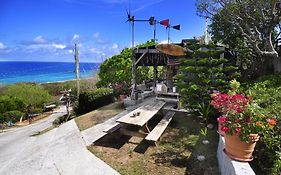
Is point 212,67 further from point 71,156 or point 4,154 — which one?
point 4,154

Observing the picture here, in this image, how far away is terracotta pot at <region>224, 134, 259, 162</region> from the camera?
3680 mm

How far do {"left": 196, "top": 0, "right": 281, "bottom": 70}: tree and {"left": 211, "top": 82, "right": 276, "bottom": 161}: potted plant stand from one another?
662cm

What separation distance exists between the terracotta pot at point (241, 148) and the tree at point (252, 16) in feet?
22.4

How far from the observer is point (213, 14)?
11453 mm

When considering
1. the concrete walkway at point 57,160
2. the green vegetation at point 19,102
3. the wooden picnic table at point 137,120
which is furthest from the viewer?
the green vegetation at point 19,102

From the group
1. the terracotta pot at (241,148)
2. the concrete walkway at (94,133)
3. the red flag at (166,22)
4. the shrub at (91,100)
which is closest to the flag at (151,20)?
the red flag at (166,22)

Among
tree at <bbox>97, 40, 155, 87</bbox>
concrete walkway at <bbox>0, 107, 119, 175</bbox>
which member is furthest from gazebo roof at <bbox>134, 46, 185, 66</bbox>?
concrete walkway at <bbox>0, 107, 119, 175</bbox>

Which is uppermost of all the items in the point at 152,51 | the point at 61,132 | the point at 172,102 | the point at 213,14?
the point at 213,14

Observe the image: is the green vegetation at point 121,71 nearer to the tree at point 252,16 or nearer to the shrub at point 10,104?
the tree at point 252,16

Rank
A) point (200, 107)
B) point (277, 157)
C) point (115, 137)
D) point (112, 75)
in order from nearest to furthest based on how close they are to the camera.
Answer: point (277, 157)
point (115, 137)
point (200, 107)
point (112, 75)

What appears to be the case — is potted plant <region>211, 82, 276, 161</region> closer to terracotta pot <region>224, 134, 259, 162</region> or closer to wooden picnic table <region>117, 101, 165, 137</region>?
terracotta pot <region>224, 134, 259, 162</region>

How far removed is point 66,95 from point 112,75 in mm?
4726

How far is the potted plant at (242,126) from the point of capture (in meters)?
3.55

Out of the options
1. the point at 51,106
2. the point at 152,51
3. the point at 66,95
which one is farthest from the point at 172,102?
the point at 51,106
